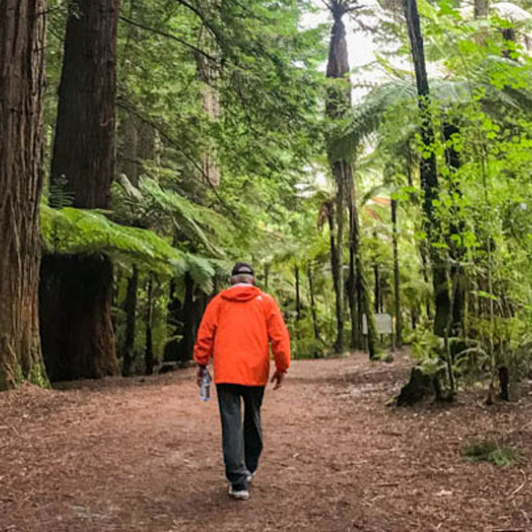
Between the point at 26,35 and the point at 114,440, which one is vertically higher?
the point at 26,35

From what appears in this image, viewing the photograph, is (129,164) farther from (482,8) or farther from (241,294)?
(241,294)

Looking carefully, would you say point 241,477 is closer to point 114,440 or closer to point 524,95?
point 114,440

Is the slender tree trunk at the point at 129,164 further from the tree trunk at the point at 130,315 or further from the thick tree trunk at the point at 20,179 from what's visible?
the thick tree trunk at the point at 20,179

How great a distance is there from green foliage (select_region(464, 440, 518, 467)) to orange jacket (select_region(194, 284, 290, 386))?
5.14ft

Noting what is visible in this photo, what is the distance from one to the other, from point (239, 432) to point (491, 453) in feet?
5.89

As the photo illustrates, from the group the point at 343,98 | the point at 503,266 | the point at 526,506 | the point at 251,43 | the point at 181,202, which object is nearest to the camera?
the point at 526,506

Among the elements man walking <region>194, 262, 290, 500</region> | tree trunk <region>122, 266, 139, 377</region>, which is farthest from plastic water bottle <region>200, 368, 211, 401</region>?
tree trunk <region>122, 266, 139, 377</region>

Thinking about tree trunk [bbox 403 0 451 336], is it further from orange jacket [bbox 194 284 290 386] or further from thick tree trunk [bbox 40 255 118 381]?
thick tree trunk [bbox 40 255 118 381]

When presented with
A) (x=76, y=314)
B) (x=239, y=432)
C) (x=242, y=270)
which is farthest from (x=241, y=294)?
(x=76, y=314)

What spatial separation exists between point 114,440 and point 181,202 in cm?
566

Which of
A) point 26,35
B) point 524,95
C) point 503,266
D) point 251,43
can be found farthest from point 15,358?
point 524,95

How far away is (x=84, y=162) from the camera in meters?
8.30

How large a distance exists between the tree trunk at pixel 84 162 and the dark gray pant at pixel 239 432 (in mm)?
5109

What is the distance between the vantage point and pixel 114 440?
4.58 m
